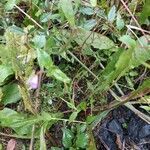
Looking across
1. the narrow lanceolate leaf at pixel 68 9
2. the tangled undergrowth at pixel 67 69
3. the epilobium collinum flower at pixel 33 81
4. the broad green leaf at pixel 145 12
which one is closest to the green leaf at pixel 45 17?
the tangled undergrowth at pixel 67 69

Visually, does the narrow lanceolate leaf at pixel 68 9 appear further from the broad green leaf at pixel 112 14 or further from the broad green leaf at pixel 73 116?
the broad green leaf at pixel 73 116

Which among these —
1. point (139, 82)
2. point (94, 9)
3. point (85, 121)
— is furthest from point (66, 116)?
point (94, 9)

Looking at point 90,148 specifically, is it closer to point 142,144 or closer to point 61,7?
point 142,144

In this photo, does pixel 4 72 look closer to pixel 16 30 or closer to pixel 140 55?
pixel 16 30

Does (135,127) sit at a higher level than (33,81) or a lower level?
lower

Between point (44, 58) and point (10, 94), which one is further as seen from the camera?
point (10, 94)

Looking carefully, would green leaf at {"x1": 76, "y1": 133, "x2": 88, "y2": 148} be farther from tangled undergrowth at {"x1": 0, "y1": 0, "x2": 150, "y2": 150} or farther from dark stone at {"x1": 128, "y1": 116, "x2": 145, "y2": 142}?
dark stone at {"x1": 128, "y1": 116, "x2": 145, "y2": 142}

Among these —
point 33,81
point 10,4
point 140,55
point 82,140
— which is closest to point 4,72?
point 33,81

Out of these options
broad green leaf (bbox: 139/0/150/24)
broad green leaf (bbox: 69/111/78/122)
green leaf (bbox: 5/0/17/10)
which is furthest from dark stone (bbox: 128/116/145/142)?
green leaf (bbox: 5/0/17/10)
